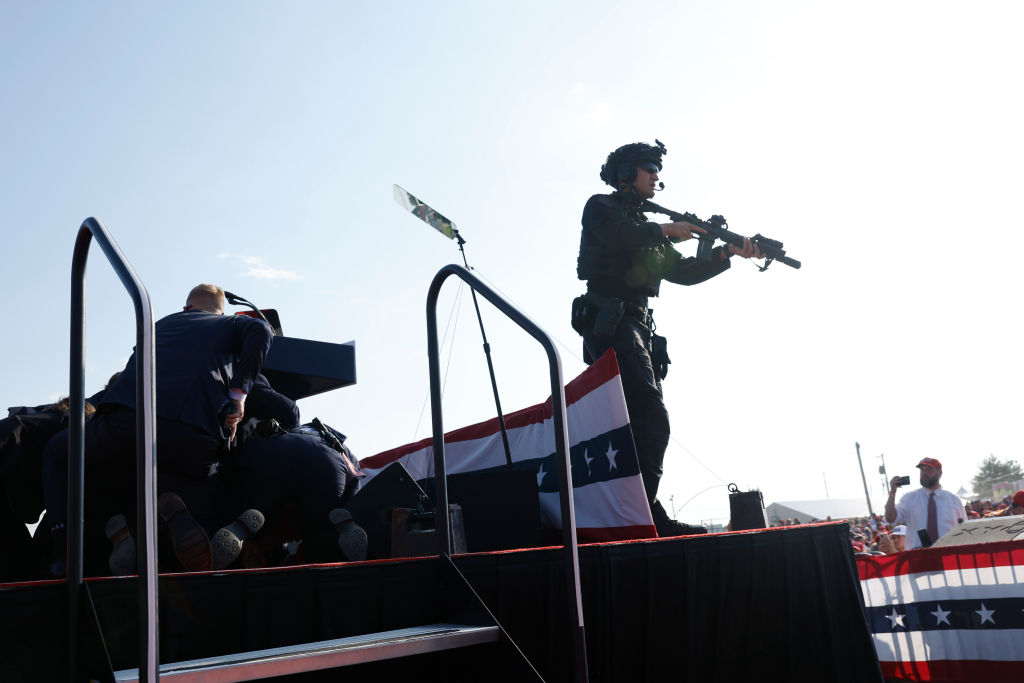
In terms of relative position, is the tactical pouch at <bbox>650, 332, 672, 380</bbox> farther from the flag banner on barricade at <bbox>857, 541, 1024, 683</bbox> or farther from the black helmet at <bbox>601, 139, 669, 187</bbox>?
the flag banner on barricade at <bbox>857, 541, 1024, 683</bbox>

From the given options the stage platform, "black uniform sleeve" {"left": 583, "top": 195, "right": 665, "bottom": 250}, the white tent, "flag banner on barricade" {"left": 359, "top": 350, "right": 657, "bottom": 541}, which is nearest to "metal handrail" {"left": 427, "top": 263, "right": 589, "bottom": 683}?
the stage platform

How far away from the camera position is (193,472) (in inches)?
132

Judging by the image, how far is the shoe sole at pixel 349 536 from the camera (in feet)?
11.7

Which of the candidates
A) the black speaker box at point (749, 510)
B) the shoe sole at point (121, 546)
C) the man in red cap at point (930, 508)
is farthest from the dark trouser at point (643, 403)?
the man in red cap at point (930, 508)

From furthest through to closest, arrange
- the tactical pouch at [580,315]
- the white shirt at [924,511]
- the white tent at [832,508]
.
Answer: the white tent at [832,508] < the white shirt at [924,511] < the tactical pouch at [580,315]

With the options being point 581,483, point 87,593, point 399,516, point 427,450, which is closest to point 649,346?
point 581,483

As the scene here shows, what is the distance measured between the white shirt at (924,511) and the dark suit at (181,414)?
6.68 meters

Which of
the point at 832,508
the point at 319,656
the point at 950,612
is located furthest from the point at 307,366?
the point at 832,508

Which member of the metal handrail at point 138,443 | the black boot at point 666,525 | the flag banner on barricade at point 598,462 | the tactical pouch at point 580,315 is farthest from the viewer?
the tactical pouch at point 580,315

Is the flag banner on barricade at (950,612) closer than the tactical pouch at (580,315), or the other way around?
the tactical pouch at (580,315)

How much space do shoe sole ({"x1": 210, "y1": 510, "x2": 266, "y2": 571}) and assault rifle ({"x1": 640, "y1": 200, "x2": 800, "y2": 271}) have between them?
3.19 meters

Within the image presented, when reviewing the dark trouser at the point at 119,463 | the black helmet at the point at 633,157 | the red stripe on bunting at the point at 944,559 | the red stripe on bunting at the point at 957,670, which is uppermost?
the black helmet at the point at 633,157

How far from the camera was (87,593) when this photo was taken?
1.99 m

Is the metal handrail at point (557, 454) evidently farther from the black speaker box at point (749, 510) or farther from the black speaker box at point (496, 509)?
the black speaker box at point (749, 510)
